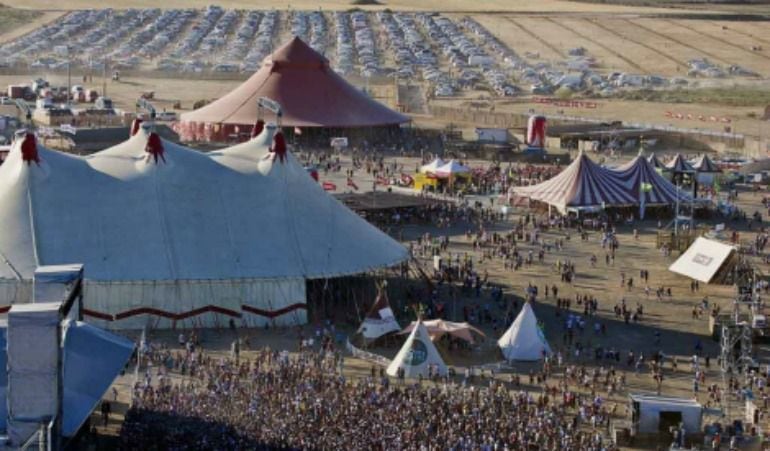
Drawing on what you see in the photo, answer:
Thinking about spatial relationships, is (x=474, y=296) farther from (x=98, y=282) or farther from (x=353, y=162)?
(x=353, y=162)

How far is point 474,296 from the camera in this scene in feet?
146

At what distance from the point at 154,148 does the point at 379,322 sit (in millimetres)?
7950

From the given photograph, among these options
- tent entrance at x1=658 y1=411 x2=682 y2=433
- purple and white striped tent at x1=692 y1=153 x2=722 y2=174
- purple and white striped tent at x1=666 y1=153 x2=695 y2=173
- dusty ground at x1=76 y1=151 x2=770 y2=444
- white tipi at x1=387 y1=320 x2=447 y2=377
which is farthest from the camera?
purple and white striped tent at x1=692 y1=153 x2=722 y2=174

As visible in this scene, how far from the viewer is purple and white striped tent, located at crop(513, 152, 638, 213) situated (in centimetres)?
5706

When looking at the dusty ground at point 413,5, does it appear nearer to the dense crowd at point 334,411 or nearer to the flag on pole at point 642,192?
the flag on pole at point 642,192

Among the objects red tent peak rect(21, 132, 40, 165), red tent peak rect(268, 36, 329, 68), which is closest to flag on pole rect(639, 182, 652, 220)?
red tent peak rect(268, 36, 329, 68)

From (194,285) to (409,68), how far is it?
6930 cm

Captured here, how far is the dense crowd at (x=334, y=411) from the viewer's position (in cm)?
2811

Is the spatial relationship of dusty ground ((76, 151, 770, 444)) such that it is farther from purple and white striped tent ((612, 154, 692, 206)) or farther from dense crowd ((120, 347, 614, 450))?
purple and white striped tent ((612, 154, 692, 206))

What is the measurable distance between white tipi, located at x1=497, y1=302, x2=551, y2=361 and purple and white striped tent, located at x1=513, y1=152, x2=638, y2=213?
19.1m

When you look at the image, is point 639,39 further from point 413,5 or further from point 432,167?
point 432,167

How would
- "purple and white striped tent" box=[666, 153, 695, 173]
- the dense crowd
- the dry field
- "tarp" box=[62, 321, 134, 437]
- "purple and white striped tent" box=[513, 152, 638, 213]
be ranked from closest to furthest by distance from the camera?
"tarp" box=[62, 321, 134, 437]
the dense crowd
"purple and white striped tent" box=[513, 152, 638, 213]
"purple and white striped tent" box=[666, 153, 695, 173]
the dry field

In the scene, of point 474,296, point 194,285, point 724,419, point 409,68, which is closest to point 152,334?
point 194,285

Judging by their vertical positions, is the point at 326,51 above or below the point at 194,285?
above
